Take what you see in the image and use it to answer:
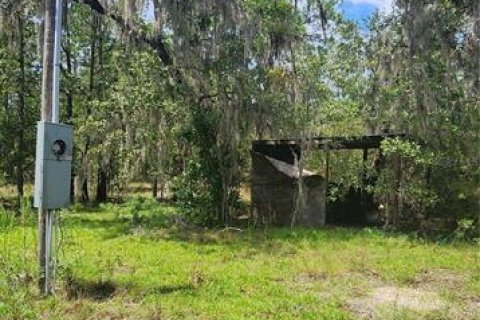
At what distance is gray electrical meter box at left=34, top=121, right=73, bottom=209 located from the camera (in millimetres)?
5715

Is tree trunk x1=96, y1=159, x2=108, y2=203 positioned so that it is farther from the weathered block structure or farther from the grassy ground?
the grassy ground

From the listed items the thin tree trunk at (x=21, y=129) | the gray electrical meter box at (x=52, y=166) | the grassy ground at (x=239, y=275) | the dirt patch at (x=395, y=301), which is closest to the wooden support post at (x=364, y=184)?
the grassy ground at (x=239, y=275)

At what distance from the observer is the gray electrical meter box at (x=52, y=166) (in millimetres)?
5715

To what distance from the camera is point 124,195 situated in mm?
21281

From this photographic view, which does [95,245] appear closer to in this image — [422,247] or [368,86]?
[422,247]

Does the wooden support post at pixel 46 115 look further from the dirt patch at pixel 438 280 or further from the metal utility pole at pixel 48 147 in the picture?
the dirt patch at pixel 438 280

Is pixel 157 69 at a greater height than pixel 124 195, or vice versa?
pixel 157 69

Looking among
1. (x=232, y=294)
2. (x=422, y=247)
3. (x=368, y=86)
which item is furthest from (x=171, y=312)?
(x=368, y=86)

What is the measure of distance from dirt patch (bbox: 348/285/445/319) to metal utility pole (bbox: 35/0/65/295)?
3.08 meters

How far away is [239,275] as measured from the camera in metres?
7.51

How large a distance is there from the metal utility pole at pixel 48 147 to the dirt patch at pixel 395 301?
3.08 m

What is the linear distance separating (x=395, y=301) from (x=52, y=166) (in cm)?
371

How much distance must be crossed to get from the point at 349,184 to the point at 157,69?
544cm

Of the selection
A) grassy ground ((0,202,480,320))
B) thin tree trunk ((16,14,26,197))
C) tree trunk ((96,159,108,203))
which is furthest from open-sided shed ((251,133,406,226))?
thin tree trunk ((16,14,26,197))
